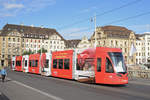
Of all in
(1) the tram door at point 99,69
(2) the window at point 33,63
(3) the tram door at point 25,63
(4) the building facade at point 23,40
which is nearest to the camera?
(1) the tram door at point 99,69

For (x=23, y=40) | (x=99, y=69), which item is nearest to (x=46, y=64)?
(x=99, y=69)

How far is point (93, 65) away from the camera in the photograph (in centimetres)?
1786

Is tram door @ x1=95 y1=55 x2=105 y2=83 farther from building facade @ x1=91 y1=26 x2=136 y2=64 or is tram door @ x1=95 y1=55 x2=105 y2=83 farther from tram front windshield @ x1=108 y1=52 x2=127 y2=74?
building facade @ x1=91 y1=26 x2=136 y2=64

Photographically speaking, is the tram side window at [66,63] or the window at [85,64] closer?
the window at [85,64]

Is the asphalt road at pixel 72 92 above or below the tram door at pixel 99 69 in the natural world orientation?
below

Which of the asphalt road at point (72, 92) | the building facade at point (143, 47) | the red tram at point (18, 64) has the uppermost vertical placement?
the building facade at point (143, 47)

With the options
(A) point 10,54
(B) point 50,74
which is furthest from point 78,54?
(A) point 10,54

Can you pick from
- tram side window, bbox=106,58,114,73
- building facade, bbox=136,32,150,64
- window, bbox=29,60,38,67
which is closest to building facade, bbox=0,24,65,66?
building facade, bbox=136,32,150,64

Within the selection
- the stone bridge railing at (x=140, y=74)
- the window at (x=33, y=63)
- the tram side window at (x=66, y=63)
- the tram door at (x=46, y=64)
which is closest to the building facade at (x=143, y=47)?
the window at (x=33, y=63)

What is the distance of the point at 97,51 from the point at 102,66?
4.88ft

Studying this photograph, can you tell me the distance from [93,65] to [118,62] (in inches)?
88.1

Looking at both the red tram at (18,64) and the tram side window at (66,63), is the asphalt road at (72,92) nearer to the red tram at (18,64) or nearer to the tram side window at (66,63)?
the tram side window at (66,63)

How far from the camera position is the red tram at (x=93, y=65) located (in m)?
16.4

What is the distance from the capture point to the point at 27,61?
35094 mm
